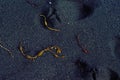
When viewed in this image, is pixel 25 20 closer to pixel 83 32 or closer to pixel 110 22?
pixel 83 32

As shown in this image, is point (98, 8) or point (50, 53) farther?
point (98, 8)

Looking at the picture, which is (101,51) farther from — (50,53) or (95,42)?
(50,53)

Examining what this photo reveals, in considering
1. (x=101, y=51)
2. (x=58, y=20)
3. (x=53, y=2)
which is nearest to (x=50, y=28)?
(x=58, y=20)

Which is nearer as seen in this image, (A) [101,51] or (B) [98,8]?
(A) [101,51]

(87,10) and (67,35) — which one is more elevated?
(87,10)

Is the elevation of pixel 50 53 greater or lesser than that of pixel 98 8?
lesser
